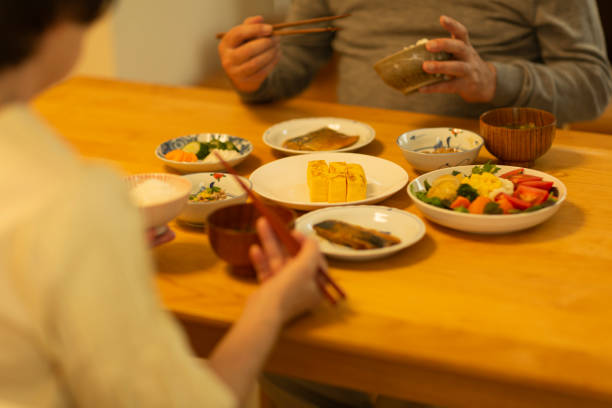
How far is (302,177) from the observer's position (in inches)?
55.5

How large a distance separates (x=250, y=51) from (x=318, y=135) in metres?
0.31

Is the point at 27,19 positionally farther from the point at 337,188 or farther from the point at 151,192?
the point at 337,188

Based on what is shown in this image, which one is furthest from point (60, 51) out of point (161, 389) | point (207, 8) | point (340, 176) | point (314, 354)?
point (207, 8)

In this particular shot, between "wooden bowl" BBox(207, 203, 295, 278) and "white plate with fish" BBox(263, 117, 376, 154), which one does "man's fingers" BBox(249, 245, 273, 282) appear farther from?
"white plate with fish" BBox(263, 117, 376, 154)

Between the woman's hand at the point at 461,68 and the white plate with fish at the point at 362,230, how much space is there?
457 millimetres

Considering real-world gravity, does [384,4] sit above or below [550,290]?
above

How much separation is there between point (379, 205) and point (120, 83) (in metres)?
1.18

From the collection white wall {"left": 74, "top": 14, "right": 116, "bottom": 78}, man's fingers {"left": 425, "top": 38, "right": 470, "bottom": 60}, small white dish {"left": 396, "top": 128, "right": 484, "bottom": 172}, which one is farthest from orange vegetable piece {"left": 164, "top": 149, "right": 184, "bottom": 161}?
white wall {"left": 74, "top": 14, "right": 116, "bottom": 78}

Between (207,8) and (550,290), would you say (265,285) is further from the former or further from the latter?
(207,8)

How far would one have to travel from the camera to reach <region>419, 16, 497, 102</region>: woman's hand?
1.46 metres

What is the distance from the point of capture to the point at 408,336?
0.86 metres

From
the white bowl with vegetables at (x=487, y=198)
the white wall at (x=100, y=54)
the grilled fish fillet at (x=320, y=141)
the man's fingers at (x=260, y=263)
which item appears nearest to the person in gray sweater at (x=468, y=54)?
the grilled fish fillet at (x=320, y=141)

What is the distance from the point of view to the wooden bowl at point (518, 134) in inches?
53.6

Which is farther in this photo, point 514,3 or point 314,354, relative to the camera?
point 514,3
